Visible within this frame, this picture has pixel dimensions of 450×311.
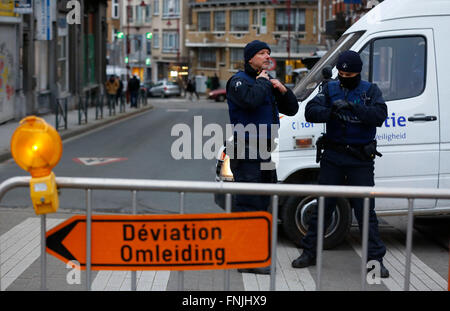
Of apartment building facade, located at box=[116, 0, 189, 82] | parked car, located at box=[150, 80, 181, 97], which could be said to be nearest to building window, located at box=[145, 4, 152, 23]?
apartment building facade, located at box=[116, 0, 189, 82]

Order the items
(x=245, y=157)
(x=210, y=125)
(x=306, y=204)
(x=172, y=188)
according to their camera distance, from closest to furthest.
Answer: (x=172, y=188) → (x=245, y=157) → (x=306, y=204) → (x=210, y=125)

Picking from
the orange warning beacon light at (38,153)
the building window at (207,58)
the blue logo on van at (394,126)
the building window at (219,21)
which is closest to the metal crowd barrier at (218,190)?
the orange warning beacon light at (38,153)

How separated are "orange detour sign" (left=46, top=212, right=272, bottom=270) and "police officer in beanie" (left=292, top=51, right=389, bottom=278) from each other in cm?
234

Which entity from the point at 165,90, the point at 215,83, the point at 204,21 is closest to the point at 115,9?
the point at 204,21

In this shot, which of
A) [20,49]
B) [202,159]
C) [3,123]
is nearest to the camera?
[202,159]

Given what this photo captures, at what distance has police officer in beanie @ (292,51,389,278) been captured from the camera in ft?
21.1

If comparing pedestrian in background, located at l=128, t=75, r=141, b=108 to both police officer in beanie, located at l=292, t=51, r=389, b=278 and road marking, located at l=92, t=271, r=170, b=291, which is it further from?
road marking, located at l=92, t=271, r=170, b=291

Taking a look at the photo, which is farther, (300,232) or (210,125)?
(210,125)

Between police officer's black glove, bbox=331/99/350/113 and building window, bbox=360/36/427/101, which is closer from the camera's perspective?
police officer's black glove, bbox=331/99/350/113

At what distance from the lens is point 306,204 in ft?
24.3

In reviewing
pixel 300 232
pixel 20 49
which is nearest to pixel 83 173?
pixel 300 232

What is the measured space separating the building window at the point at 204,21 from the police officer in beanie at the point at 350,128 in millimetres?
74271
